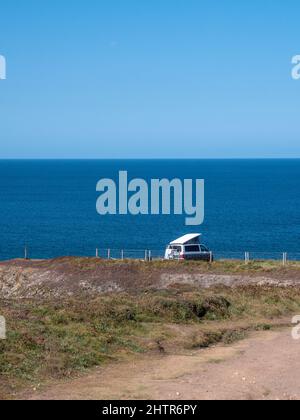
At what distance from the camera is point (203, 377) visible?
22.0m

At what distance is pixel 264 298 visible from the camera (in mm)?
35188

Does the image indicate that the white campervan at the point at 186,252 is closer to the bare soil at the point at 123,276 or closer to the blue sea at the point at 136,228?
the bare soil at the point at 123,276

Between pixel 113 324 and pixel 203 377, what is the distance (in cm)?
758

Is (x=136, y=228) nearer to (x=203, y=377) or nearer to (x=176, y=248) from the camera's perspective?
(x=176, y=248)

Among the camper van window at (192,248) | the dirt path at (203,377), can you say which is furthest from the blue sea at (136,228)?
the dirt path at (203,377)

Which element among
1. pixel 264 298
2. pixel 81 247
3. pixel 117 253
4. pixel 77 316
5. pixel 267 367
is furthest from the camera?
pixel 81 247

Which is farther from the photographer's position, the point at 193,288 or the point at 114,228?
the point at 114,228

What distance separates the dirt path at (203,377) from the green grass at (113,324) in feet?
3.71

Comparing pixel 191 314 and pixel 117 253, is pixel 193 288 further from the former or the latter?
pixel 117 253

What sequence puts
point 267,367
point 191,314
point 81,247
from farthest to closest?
point 81,247, point 191,314, point 267,367

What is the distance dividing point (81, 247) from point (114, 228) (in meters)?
21.6
